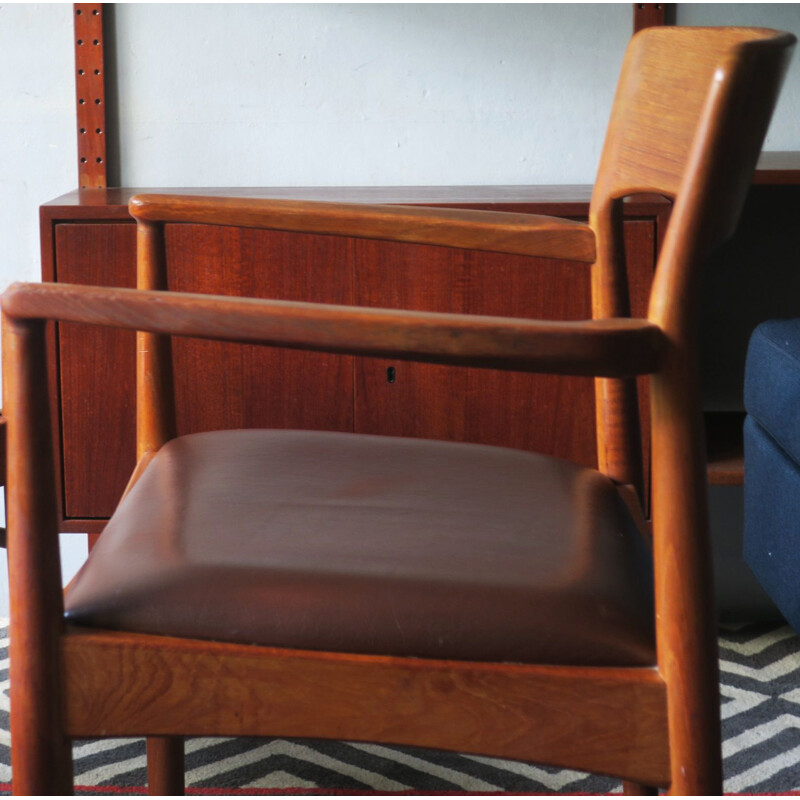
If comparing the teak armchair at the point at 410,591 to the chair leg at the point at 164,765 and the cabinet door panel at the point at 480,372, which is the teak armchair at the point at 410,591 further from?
the cabinet door panel at the point at 480,372

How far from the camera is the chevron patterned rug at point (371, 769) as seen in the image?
1.31 meters

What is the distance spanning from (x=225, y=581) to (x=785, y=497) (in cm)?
96

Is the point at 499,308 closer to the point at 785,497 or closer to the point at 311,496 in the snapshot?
the point at 785,497

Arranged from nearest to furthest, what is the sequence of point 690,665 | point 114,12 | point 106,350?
point 690,665 < point 106,350 < point 114,12

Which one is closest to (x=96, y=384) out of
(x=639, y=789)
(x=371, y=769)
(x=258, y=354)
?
(x=258, y=354)

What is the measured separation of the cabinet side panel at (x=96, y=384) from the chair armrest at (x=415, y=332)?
2.98 feet

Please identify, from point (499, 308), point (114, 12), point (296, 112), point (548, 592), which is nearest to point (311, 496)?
point (548, 592)

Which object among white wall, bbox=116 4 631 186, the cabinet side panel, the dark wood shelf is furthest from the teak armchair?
white wall, bbox=116 4 631 186

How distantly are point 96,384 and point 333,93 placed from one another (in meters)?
0.67

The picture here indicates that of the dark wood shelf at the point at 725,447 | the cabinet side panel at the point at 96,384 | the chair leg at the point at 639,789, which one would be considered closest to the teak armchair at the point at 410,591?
the chair leg at the point at 639,789

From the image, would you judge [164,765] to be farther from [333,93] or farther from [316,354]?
[333,93]

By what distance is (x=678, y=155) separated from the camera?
827 mm

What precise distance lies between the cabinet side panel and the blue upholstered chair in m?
0.89

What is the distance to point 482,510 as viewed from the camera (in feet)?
2.65
